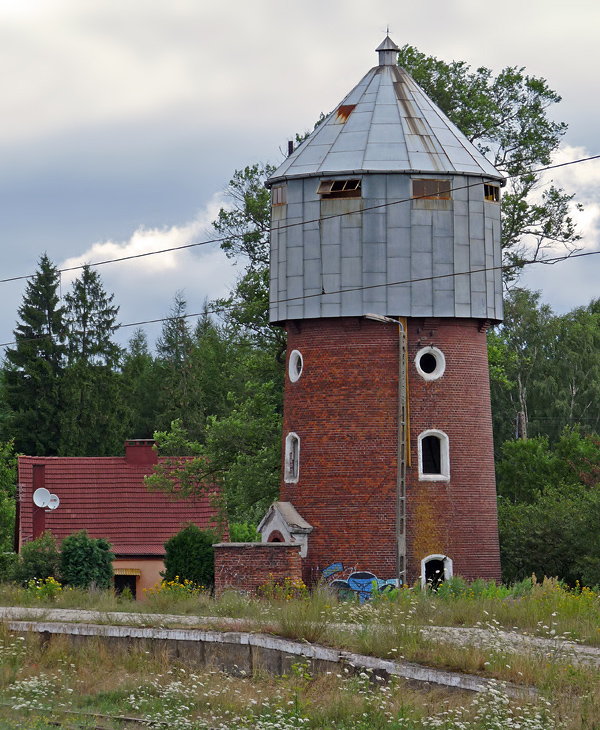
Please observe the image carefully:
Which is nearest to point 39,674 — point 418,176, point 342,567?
point 342,567

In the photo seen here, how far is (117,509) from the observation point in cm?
3528

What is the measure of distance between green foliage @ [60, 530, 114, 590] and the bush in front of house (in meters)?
1.57

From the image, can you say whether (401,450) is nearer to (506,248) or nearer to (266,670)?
(266,670)

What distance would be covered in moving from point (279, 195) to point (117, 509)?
11863mm

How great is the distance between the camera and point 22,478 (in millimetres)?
35594

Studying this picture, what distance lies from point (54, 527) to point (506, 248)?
14719 millimetres

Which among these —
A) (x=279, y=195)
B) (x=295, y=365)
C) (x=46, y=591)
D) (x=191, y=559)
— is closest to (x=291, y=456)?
(x=295, y=365)

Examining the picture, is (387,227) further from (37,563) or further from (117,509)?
(117,509)

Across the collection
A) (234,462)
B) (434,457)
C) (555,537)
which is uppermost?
(234,462)

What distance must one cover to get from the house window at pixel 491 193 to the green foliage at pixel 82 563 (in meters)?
11.0

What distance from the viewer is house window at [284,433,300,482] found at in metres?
26.8

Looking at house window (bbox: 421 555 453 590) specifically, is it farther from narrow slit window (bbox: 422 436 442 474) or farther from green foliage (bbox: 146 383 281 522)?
green foliage (bbox: 146 383 281 522)

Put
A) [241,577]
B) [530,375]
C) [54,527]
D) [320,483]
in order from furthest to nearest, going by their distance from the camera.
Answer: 1. [530,375]
2. [54,527]
3. [320,483]
4. [241,577]

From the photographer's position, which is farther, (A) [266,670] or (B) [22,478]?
(B) [22,478]
